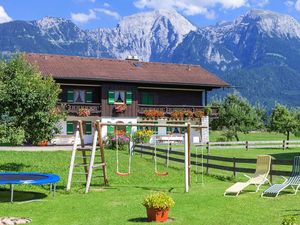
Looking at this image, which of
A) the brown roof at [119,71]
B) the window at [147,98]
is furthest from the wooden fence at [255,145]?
the window at [147,98]

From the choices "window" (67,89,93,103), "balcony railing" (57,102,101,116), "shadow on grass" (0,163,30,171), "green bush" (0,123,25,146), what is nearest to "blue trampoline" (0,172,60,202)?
"green bush" (0,123,25,146)

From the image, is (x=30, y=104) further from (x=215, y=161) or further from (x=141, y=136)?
(x=141, y=136)

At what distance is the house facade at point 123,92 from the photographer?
41344mm

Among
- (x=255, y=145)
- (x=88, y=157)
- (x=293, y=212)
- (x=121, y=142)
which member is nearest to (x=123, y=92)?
(x=121, y=142)

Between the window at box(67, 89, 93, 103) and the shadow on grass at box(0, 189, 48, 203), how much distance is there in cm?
2455

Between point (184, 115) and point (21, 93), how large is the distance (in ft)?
82.4

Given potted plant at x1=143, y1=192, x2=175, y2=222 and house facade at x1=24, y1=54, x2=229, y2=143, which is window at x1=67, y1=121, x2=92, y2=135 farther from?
potted plant at x1=143, y1=192, x2=175, y2=222

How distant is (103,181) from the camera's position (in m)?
19.7

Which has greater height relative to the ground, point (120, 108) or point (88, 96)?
point (88, 96)

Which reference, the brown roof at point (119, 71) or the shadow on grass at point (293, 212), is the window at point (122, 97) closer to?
the brown roof at point (119, 71)

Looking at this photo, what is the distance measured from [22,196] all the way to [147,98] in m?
29.1

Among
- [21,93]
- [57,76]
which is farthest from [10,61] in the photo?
[57,76]

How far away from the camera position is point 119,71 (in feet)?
146

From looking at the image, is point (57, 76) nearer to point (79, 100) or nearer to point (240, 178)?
point (79, 100)
